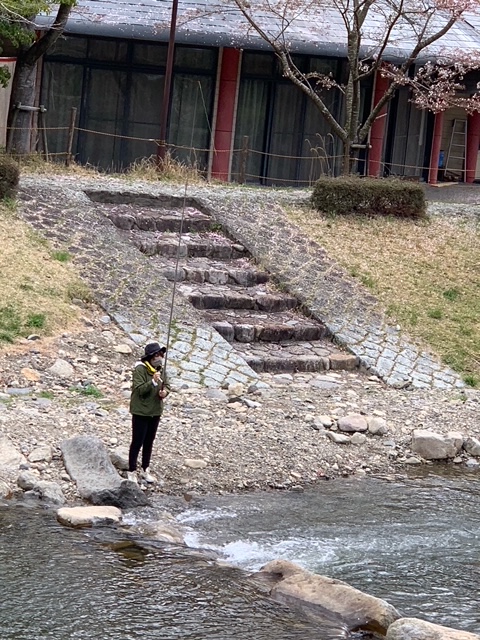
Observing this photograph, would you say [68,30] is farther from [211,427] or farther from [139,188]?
Result: [211,427]

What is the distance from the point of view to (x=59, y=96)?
23.8 m

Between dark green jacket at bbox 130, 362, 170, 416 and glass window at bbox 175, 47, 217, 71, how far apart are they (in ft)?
48.2

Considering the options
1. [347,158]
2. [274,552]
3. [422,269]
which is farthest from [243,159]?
[274,552]

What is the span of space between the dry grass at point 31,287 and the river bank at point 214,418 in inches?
9.8

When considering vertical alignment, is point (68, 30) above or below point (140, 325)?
above

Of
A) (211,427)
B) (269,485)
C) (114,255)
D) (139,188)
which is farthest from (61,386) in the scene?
(139,188)

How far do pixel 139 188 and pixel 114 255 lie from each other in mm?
3506

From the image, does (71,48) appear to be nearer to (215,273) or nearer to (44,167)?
(44,167)

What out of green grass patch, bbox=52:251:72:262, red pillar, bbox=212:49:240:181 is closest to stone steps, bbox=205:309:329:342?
green grass patch, bbox=52:251:72:262

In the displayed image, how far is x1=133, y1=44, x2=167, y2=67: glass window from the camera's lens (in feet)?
78.4

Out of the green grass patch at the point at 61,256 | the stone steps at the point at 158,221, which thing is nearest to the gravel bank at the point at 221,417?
the green grass patch at the point at 61,256

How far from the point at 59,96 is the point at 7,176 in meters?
A: 7.42

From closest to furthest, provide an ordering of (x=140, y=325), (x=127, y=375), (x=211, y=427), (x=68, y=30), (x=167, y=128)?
1. (x=211, y=427)
2. (x=127, y=375)
3. (x=140, y=325)
4. (x=68, y=30)
5. (x=167, y=128)

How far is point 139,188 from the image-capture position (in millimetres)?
19781
